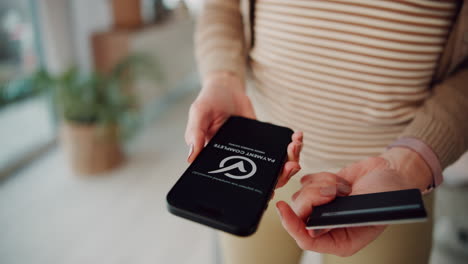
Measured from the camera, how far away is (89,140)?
5.52 feet

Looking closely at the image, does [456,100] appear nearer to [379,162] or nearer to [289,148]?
[379,162]

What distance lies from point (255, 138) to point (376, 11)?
23 centimetres

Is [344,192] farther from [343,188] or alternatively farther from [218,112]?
[218,112]

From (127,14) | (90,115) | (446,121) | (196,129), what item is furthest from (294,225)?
(127,14)

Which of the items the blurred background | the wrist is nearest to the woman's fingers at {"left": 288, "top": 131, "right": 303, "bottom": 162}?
the wrist

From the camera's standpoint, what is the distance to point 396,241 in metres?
0.44

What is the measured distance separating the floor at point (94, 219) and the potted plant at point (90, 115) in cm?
10

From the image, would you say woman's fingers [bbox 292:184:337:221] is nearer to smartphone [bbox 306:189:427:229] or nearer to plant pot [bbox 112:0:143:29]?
smartphone [bbox 306:189:427:229]

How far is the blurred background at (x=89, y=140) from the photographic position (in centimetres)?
129

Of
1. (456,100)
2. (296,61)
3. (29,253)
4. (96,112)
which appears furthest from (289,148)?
(96,112)

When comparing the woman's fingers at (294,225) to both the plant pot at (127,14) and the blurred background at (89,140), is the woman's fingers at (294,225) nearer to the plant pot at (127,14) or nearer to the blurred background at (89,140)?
the blurred background at (89,140)

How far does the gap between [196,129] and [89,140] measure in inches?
56.0

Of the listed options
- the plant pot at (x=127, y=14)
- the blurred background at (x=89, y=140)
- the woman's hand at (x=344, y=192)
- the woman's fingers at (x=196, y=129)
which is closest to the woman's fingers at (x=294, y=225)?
the woman's hand at (x=344, y=192)

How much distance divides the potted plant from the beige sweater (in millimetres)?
1251
